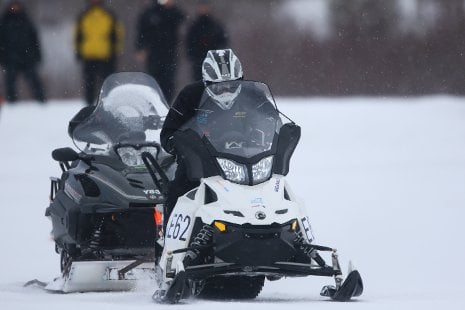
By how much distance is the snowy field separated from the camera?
1030 centimetres

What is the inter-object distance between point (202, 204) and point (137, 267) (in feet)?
5.16

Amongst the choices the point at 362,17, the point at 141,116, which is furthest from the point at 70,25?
the point at 141,116

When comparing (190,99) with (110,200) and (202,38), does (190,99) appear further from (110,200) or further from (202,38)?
(202,38)

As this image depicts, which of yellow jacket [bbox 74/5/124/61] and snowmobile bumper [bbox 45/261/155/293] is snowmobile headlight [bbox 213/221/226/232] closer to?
snowmobile bumper [bbox 45/261/155/293]

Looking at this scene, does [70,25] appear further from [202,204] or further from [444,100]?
[202,204]

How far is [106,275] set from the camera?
→ 10961 mm

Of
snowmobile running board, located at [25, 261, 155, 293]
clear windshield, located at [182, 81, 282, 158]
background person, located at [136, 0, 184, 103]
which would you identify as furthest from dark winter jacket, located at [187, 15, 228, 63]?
clear windshield, located at [182, 81, 282, 158]

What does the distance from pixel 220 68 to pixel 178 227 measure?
115cm

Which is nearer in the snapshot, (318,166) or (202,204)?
(202,204)

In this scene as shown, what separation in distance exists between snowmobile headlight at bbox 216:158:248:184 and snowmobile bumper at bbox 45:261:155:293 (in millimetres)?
1632

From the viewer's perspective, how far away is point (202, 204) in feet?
31.4

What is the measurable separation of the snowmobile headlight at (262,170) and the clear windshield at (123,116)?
2333 millimetres

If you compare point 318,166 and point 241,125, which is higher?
point 241,125

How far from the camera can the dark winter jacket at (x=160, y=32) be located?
20625 millimetres
